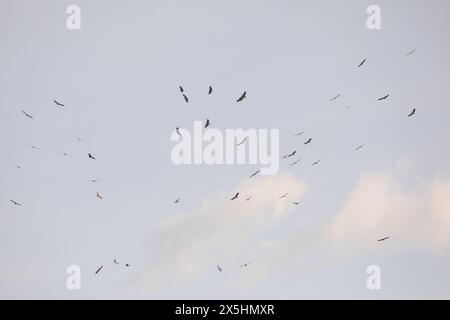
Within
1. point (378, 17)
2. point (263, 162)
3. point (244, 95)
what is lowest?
point (263, 162)
